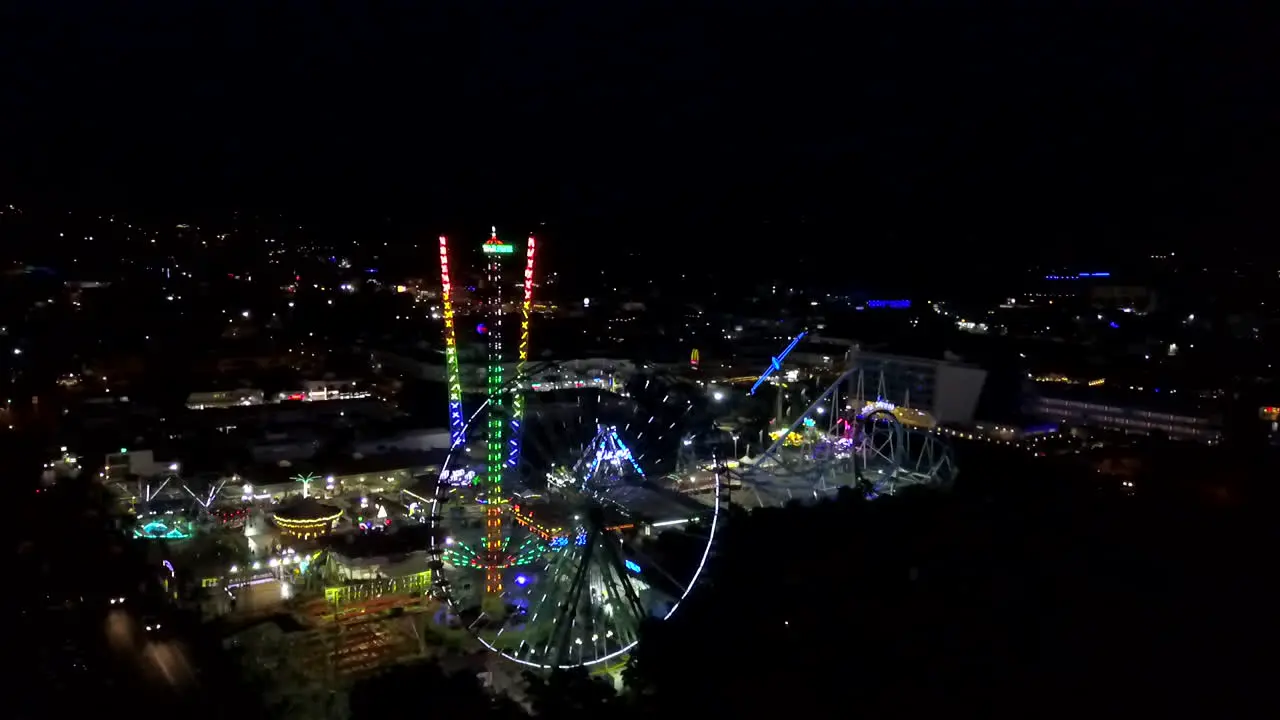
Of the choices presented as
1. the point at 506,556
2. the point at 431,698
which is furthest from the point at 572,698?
the point at 506,556

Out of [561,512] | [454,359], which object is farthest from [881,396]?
[561,512]

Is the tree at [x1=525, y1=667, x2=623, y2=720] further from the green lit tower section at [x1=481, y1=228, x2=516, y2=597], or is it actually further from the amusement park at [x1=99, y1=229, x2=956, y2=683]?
the green lit tower section at [x1=481, y1=228, x2=516, y2=597]

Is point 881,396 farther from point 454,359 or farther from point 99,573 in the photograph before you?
point 99,573

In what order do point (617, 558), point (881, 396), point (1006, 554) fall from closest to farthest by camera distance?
point (1006, 554) → point (617, 558) → point (881, 396)

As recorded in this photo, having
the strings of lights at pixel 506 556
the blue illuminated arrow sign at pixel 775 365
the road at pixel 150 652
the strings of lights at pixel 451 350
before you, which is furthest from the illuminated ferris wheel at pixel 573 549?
the blue illuminated arrow sign at pixel 775 365

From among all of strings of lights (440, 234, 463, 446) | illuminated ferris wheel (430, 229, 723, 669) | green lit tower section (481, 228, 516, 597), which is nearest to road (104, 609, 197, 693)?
illuminated ferris wheel (430, 229, 723, 669)

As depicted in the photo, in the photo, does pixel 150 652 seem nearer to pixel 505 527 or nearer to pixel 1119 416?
pixel 505 527

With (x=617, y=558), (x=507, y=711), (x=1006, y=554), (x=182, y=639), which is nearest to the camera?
(x=507, y=711)

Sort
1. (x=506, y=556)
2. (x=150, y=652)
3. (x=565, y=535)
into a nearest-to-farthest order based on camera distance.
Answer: (x=150, y=652) < (x=565, y=535) < (x=506, y=556)
